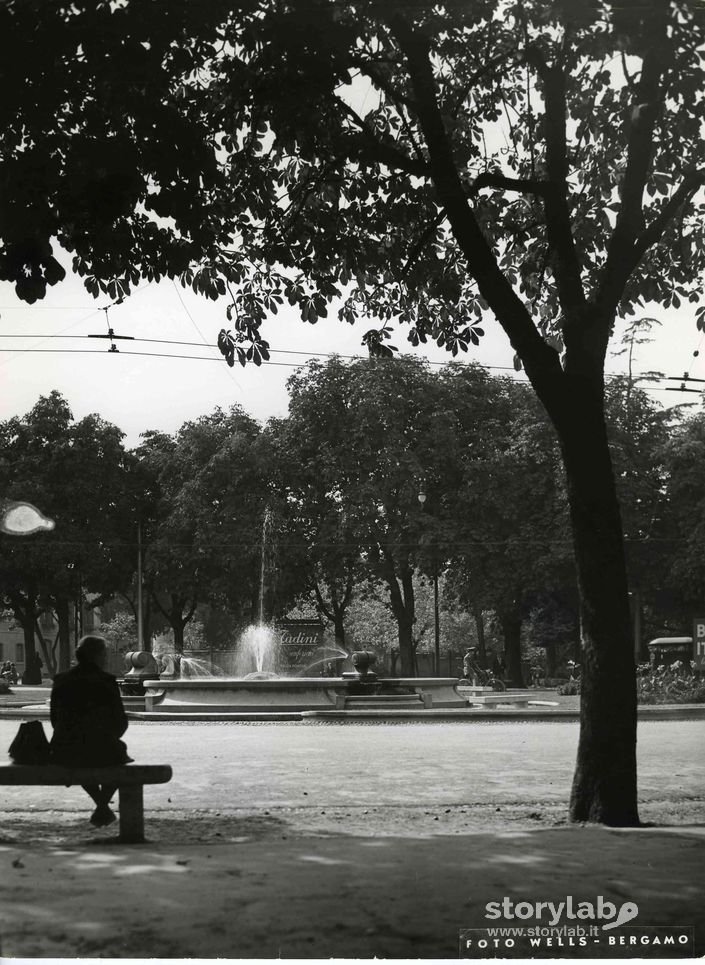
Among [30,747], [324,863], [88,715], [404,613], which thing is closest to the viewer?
[324,863]

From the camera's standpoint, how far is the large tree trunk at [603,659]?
31.3 ft

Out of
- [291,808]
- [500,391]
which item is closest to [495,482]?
[500,391]

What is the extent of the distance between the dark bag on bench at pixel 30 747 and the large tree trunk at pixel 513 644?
31165 millimetres

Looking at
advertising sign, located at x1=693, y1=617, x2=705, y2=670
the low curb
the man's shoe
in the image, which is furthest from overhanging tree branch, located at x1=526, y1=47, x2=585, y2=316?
advertising sign, located at x1=693, y1=617, x2=705, y2=670

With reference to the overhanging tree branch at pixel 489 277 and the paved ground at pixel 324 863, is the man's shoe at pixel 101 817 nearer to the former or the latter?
the paved ground at pixel 324 863

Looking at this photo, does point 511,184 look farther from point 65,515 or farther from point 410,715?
point 410,715

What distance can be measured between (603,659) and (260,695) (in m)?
17.2

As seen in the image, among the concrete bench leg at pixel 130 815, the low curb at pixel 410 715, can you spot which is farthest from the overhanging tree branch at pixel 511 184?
the low curb at pixel 410 715

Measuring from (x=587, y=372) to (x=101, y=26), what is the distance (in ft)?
14.9

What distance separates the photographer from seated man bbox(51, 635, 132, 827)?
869 centimetres

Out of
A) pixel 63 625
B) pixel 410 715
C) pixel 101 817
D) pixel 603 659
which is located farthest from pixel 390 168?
pixel 410 715

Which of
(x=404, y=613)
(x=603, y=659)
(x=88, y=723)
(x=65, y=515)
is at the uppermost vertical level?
(x=65, y=515)

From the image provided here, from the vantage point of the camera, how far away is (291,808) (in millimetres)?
11328

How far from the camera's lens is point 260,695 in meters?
26.0
